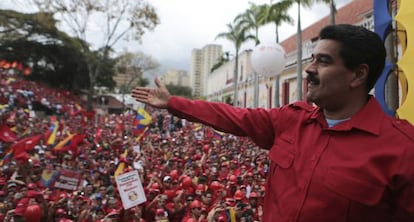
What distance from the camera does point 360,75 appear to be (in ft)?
5.09

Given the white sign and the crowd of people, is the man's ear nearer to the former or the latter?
the crowd of people

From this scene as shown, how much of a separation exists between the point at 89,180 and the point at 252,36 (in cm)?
2031

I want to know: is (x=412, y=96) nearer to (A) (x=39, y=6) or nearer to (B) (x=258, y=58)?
(B) (x=258, y=58)

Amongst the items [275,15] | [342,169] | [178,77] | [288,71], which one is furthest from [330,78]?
[178,77]

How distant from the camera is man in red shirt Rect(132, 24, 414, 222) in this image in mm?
1362

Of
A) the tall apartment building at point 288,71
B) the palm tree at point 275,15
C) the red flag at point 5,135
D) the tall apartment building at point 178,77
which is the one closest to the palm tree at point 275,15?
the palm tree at point 275,15

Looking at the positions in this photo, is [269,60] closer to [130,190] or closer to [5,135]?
[130,190]

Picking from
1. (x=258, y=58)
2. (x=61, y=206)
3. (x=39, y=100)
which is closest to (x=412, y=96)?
(x=61, y=206)

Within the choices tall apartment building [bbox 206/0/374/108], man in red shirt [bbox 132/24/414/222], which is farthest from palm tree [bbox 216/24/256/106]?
man in red shirt [bbox 132/24/414/222]

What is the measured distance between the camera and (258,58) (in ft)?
30.1

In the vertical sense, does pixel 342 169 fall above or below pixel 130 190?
above

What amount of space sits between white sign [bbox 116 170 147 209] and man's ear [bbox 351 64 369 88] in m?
5.05

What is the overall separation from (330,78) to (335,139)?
0.71 ft

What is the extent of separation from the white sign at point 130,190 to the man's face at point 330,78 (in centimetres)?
499
